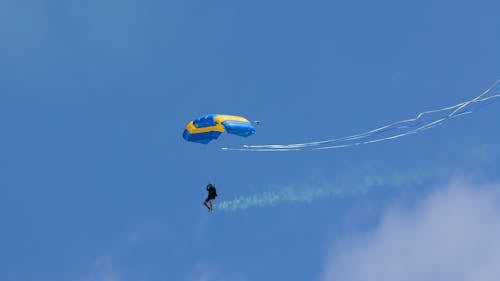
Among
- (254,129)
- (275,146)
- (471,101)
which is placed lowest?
(471,101)

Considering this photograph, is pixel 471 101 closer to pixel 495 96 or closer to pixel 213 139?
pixel 495 96

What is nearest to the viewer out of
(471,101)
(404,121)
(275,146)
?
(471,101)

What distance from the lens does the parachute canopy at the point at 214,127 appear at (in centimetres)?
4138

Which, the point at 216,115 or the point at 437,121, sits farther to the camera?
the point at 216,115

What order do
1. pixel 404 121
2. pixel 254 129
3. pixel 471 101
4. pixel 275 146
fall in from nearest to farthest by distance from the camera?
pixel 471 101 < pixel 404 121 < pixel 275 146 < pixel 254 129

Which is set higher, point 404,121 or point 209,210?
point 209,210

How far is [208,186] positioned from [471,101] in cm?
1932

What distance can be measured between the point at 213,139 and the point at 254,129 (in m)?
2.52

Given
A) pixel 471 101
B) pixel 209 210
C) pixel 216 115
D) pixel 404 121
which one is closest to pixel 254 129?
pixel 216 115

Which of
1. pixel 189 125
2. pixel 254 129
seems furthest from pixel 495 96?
pixel 189 125

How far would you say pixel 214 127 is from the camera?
42.2 meters

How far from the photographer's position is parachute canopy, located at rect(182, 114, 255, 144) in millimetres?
41384

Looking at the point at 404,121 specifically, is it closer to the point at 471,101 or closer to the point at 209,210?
the point at 471,101

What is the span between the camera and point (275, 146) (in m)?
36.3
